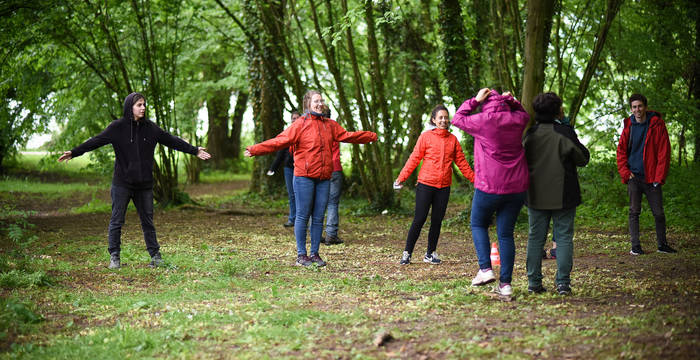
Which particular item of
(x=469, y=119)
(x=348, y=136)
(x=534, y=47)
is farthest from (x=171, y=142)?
(x=534, y=47)

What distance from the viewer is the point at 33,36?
13.2m

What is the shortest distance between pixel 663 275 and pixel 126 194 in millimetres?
6147

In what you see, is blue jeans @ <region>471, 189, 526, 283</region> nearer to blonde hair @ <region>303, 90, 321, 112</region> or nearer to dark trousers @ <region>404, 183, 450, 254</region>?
dark trousers @ <region>404, 183, 450, 254</region>

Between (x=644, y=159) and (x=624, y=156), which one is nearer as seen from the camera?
(x=644, y=159)

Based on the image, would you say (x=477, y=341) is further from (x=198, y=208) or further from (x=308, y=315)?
(x=198, y=208)

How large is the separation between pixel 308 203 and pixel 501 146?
2850mm

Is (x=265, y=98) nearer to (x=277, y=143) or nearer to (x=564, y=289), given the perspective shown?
(x=277, y=143)

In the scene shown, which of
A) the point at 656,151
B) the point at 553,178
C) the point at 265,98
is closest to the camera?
the point at 553,178

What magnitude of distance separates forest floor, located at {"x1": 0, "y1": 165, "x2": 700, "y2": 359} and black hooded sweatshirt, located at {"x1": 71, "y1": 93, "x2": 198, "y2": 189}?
1.11m

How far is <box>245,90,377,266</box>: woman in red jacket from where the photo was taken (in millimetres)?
7672

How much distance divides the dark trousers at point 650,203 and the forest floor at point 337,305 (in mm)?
359

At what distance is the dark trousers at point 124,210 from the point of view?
7.62 meters

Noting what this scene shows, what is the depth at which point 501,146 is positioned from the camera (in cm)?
573

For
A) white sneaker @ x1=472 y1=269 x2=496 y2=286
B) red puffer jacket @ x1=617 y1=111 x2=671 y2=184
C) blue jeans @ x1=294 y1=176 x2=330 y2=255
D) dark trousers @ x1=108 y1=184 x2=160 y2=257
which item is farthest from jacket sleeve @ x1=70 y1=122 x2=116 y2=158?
red puffer jacket @ x1=617 y1=111 x2=671 y2=184
